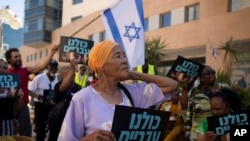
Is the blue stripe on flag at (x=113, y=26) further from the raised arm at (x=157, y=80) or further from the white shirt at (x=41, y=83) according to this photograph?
the raised arm at (x=157, y=80)

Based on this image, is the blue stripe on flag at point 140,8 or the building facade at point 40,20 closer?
the blue stripe on flag at point 140,8

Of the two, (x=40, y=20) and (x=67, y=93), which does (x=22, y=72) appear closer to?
(x=67, y=93)

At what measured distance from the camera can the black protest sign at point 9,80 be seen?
14.6 ft

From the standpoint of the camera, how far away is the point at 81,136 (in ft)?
7.69

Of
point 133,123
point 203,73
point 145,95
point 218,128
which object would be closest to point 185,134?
point 203,73

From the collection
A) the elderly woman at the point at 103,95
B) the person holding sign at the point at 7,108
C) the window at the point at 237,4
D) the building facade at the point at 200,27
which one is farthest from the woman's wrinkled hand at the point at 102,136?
the window at the point at 237,4

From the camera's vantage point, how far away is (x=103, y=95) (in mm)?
2469

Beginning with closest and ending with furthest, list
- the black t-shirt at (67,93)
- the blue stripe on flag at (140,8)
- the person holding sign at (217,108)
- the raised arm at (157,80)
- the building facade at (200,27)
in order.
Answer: the raised arm at (157,80) → the person holding sign at (217,108) → the black t-shirt at (67,93) → the blue stripe on flag at (140,8) → the building facade at (200,27)

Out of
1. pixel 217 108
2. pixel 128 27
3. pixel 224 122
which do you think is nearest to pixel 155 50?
pixel 128 27

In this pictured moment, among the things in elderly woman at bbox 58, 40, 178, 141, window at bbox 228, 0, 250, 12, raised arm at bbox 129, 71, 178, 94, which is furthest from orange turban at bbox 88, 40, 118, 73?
window at bbox 228, 0, 250, 12

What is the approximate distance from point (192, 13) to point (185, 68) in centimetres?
1791

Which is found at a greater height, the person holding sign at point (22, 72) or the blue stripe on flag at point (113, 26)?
the blue stripe on flag at point (113, 26)

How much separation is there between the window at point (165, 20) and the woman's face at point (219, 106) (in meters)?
20.2

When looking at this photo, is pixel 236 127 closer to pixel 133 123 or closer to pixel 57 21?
pixel 133 123
